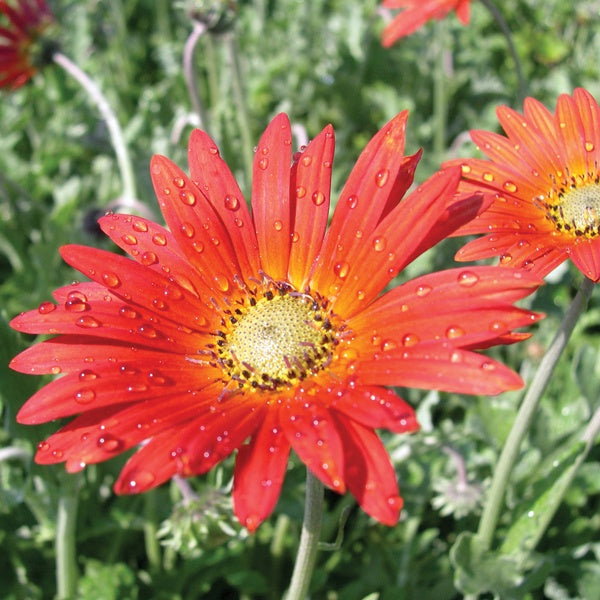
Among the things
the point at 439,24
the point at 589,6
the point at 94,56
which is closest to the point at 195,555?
the point at 439,24

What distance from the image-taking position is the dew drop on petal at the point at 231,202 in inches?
71.5

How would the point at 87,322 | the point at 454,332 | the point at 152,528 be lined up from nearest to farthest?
1. the point at 454,332
2. the point at 87,322
3. the point at 152,528

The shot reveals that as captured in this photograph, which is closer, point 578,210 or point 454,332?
point 454,332

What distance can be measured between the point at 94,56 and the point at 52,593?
3.60 m

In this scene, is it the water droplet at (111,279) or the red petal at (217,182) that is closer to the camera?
the water droplet at (111,279)

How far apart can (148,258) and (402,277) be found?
5.52ft

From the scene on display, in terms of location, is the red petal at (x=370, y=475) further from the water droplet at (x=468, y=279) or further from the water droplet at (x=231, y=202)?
the water droplet at (x=231, y=202)

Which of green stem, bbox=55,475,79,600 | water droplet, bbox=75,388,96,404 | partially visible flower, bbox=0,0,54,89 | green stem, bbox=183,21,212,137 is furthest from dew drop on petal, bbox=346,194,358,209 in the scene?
partially visible flower, bbox=0,0,54,89

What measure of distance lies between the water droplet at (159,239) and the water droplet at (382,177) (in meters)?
0.50

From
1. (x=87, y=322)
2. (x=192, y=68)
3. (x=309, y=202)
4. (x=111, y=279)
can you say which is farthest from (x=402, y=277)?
(x=87, y=322)

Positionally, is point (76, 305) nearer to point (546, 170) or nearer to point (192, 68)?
point (546, 170)

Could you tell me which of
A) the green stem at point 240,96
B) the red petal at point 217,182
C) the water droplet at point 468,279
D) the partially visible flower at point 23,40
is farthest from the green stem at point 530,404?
the partially visible flower at point 23,40

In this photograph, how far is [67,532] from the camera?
2.16 meters

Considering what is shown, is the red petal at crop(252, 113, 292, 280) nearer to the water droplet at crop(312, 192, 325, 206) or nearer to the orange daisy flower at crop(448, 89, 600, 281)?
the water droplet at crop(312, 192, 325, 206)
